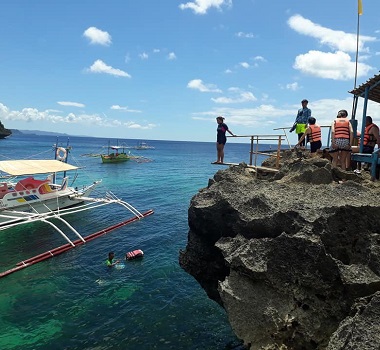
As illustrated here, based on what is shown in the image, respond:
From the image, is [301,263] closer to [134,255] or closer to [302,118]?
[302,118]

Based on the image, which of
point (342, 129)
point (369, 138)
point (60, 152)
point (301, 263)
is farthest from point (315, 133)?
point (60, 152)

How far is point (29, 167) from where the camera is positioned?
3070 centimetres

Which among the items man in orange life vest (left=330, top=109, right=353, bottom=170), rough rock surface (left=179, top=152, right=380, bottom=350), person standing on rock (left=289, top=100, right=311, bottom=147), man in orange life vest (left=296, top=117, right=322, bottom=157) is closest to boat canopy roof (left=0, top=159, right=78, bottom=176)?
person standing on rock (left=289, top=100, right=311, bottom=147)

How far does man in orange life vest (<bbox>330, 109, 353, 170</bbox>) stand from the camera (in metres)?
12.2

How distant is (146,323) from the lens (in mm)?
14734

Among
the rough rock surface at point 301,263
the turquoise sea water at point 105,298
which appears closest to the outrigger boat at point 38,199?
the turquoise sea water at point 105,298

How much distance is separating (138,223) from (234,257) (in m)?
23.6

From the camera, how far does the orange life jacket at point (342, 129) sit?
12.2 metres

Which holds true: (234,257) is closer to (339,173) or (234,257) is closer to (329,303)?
(329,303)

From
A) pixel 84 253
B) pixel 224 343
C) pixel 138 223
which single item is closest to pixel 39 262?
pixel 84 253

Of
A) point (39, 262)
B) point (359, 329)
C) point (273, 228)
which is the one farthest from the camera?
point (39, 262)

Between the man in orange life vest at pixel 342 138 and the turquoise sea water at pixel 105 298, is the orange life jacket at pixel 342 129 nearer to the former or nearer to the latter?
the man in orange life vest at pixel 342 138

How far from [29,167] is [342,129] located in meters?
28.0

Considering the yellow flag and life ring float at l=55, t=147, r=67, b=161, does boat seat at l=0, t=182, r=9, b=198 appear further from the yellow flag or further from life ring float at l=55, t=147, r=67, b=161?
the yellow flag
